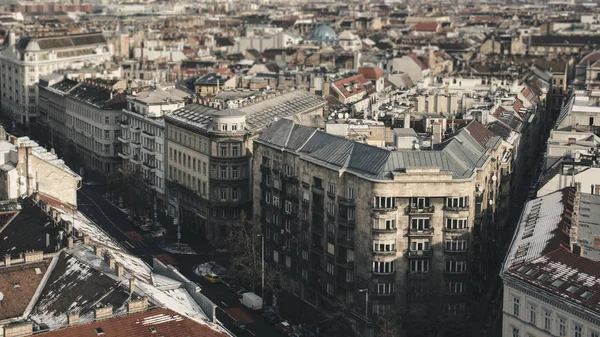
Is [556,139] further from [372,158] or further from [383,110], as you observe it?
[372,158]

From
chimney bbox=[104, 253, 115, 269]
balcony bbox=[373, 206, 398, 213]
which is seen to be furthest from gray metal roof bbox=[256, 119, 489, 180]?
chimney bbox=[104, 253, 115, 269]

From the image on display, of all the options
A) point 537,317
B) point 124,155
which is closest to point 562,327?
point 537,317

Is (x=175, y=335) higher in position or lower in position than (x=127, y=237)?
higher

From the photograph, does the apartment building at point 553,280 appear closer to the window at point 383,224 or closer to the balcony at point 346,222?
the window at point 383,224

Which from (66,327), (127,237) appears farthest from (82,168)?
(66,327)

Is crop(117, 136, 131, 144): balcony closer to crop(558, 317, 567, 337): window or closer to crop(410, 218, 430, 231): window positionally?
crop(410, 218, 430, 231): window

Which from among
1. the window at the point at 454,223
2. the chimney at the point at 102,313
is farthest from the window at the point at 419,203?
the chimney at the point at 102,313

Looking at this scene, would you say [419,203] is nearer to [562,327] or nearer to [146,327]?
[562,327]
